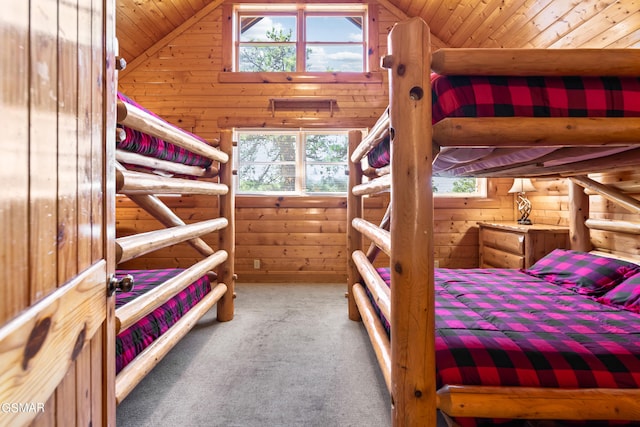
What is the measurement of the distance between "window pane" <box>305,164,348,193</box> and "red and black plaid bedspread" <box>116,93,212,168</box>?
208cm

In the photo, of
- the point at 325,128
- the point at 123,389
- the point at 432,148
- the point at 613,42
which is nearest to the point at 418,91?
the point at 432,148

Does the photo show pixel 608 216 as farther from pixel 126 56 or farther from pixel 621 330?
pixel 126 56

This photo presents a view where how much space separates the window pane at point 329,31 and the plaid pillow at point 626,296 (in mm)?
3829

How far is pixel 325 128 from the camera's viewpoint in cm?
414

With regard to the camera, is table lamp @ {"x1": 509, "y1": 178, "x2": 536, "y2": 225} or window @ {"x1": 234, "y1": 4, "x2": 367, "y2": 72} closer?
table lamp @ {"x1": 509, "y1": 178, "x2": 536, "y2": 225}

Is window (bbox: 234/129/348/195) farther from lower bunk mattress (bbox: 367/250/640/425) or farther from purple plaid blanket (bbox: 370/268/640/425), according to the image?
purple plaid blanket (bbox: 370/268/640/425)

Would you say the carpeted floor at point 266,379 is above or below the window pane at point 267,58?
below

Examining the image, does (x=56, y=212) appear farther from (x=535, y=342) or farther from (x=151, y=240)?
(x=535, y=342)

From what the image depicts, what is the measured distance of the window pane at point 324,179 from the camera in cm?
423

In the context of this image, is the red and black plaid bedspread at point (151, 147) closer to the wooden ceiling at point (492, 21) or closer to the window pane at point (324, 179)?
the window pane at point (324, 179)

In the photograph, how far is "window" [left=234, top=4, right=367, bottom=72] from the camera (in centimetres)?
421

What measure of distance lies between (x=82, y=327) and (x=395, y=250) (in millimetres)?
854

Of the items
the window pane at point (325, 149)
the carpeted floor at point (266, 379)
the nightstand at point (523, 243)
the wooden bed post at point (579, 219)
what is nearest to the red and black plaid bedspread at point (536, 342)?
the carpeted floor at point (266, 379)

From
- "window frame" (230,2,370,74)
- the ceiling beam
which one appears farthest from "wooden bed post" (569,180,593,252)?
"window frame" (230,2,370,74)
